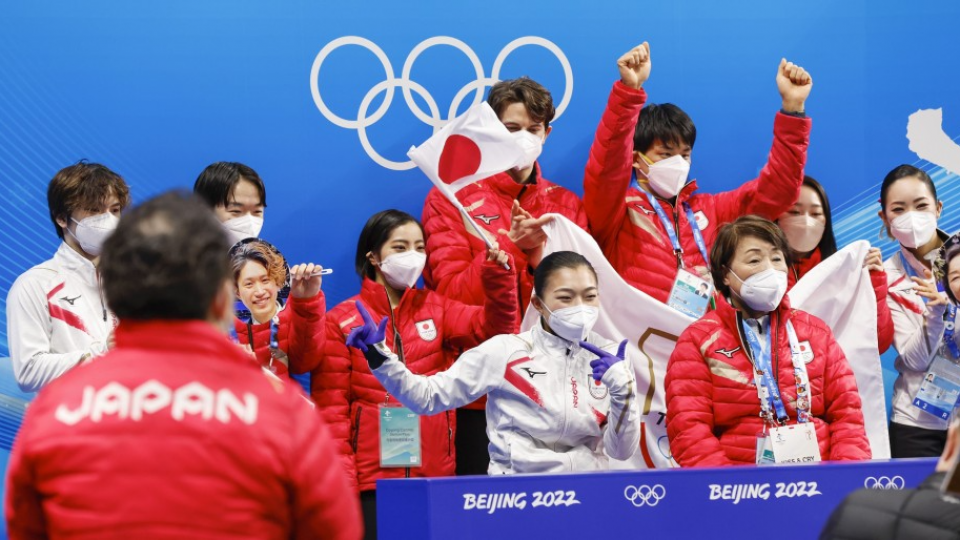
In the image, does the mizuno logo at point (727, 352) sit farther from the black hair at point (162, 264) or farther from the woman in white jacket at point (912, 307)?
the black hair at point (162, 264)

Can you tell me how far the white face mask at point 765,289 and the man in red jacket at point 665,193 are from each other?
66cm

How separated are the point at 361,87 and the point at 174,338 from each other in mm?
3870

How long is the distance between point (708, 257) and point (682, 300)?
23 cm

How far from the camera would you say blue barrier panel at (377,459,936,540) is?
10.8 feet

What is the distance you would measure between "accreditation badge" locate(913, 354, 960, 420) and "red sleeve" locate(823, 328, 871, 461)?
842 mm

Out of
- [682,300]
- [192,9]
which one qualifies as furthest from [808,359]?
[192,9]

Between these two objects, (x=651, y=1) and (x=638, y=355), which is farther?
(x=651, y=1)

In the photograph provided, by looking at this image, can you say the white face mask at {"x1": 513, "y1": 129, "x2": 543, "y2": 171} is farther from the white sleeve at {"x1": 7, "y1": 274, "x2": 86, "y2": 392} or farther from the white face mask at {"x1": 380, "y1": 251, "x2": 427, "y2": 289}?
the white sleeve at {"x1": 7, "y1": 274, "x2": 86, "y2": 392}

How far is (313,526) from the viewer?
76.4 inches

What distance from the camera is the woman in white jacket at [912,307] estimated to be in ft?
16.8

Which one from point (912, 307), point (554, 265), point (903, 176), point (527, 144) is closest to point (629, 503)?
point (554, 265)

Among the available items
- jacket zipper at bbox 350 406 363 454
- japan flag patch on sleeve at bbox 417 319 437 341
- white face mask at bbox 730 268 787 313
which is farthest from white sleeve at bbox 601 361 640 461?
jacket zipper at bbox 350 406 363 454

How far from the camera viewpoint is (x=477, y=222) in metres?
5.17

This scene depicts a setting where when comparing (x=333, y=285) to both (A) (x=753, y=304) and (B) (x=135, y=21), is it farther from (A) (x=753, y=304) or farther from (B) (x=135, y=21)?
(A) (x=753, y=304)
